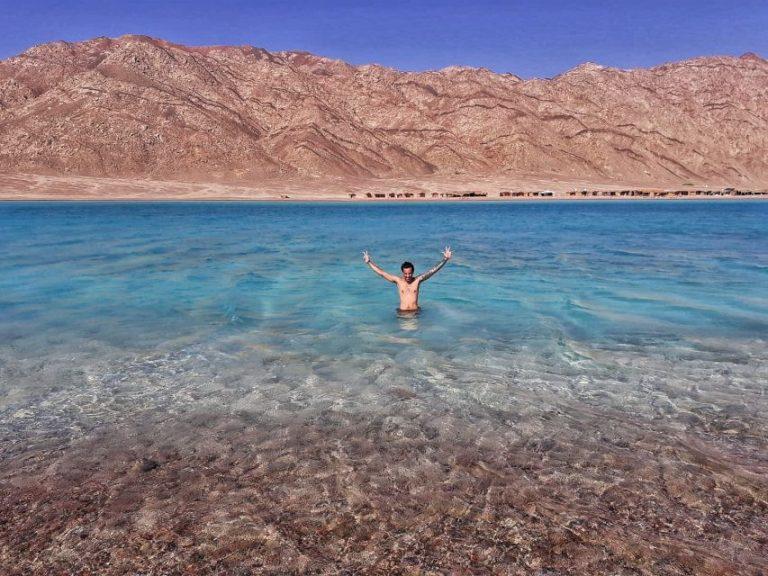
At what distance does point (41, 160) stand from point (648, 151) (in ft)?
414

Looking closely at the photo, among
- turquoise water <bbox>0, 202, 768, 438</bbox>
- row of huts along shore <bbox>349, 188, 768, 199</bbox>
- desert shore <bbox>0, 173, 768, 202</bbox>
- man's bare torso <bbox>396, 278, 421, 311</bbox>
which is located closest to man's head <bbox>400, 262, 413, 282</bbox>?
man's bare torso <bbox>396, 278, 421, 311</bbox>

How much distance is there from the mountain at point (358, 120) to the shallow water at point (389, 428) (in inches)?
4087

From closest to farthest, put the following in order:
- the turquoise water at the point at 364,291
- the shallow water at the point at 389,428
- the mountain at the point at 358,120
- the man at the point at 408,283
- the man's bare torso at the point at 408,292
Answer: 1. the shallow water at the point at 389,428
2. the turquoise water at the point at 364,291
3. the man at the point at 408,283
4. the man's bare torso at the point at 408,292
5. the mountain at the point at 358,120

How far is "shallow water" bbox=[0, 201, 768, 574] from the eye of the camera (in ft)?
15.3

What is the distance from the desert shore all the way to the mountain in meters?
7.85

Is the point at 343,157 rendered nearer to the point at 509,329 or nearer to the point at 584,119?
the point at 584,119

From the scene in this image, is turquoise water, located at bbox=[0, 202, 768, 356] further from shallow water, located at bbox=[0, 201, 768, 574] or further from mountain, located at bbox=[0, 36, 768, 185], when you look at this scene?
mountain, located at bbox=[0, 36, 768, 185]

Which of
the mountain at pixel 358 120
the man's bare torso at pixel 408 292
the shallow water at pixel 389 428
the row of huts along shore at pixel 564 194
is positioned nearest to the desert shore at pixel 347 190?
the row of huts along shore at pixel 564 194

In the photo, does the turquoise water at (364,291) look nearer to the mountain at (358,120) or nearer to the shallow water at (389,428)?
the shallow water at (389,428)

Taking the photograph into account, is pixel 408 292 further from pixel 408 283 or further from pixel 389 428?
pixel 389 428

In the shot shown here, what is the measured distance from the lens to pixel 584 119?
15138cm

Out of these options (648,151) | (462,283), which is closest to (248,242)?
(462,283)

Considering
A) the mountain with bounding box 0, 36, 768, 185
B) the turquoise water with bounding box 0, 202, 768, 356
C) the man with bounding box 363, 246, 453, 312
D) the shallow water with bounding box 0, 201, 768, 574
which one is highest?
the mountain with bounding box 0, 36, 768, 185

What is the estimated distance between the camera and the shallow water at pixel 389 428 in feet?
15.3
